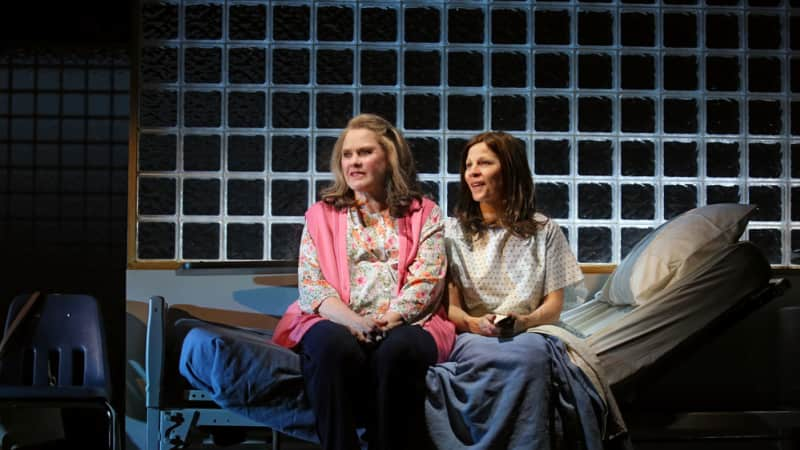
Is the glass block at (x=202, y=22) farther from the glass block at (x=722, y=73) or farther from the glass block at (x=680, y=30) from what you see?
the glass block at (x=722, y=73)

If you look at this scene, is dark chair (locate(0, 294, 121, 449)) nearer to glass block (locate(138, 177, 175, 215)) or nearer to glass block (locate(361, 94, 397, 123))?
glass block (locate(138, 177, 175, 215))

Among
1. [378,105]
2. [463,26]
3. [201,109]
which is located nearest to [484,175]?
[378,105]

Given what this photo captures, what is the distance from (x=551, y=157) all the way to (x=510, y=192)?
2.12ft

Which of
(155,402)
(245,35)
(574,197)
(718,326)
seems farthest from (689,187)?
(155,402)

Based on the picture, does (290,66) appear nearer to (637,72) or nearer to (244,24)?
(244,24)

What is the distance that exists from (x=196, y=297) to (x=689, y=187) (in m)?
1.87

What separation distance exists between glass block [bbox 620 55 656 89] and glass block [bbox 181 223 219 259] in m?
1.61

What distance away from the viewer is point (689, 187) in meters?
3.12

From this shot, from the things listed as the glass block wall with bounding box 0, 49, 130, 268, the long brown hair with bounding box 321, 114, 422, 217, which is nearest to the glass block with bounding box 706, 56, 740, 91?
the long brown hair with bounding box 321, 114, 422, 217

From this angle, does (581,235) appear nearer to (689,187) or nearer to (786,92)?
(689,187)

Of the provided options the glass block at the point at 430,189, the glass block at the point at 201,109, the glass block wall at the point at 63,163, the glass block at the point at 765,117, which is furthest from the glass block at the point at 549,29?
the glass block wall at the point at 63,163

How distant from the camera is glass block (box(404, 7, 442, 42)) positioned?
3.06 m

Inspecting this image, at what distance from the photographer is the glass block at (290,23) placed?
3029mm

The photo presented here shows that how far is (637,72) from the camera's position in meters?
3.11
